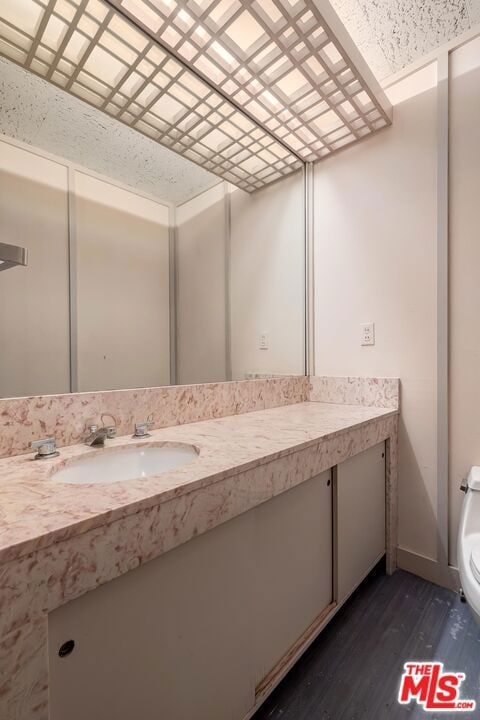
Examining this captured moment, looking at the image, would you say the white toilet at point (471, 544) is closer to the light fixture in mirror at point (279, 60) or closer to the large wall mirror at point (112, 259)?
the large wall mirror at point (112, 259)

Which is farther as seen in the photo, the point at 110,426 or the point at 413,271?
the point at 413,271

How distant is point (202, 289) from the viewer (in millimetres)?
1499

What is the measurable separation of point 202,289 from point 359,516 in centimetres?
118

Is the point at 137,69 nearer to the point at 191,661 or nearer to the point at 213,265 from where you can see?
the point at 213,265

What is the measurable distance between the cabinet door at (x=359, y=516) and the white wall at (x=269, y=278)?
65 centimetres

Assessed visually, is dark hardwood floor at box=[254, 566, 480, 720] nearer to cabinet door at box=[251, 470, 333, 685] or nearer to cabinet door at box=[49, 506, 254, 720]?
cabinet door at box=[251, 470, 333, 685]

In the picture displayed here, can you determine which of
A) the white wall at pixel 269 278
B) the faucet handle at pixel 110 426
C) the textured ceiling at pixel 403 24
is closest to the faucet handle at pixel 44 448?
the faucet handle at pixel 110 426

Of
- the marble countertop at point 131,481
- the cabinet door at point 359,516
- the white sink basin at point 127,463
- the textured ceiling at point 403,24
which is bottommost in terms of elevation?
the cabinet door at point 359,516

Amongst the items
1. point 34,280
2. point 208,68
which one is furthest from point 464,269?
point 34,280

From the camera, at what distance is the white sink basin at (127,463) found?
0.91 meters

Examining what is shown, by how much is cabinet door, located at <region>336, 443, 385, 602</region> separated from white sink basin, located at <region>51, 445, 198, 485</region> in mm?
597

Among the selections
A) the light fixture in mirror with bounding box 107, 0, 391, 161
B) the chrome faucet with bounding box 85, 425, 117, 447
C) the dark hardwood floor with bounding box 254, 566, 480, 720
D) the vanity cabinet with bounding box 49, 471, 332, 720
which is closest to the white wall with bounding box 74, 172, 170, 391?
the chrome faucet with bounding box 85, 425, 117, 447

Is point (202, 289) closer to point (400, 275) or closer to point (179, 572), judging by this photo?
point (400, 275)

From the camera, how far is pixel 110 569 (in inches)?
21.6
